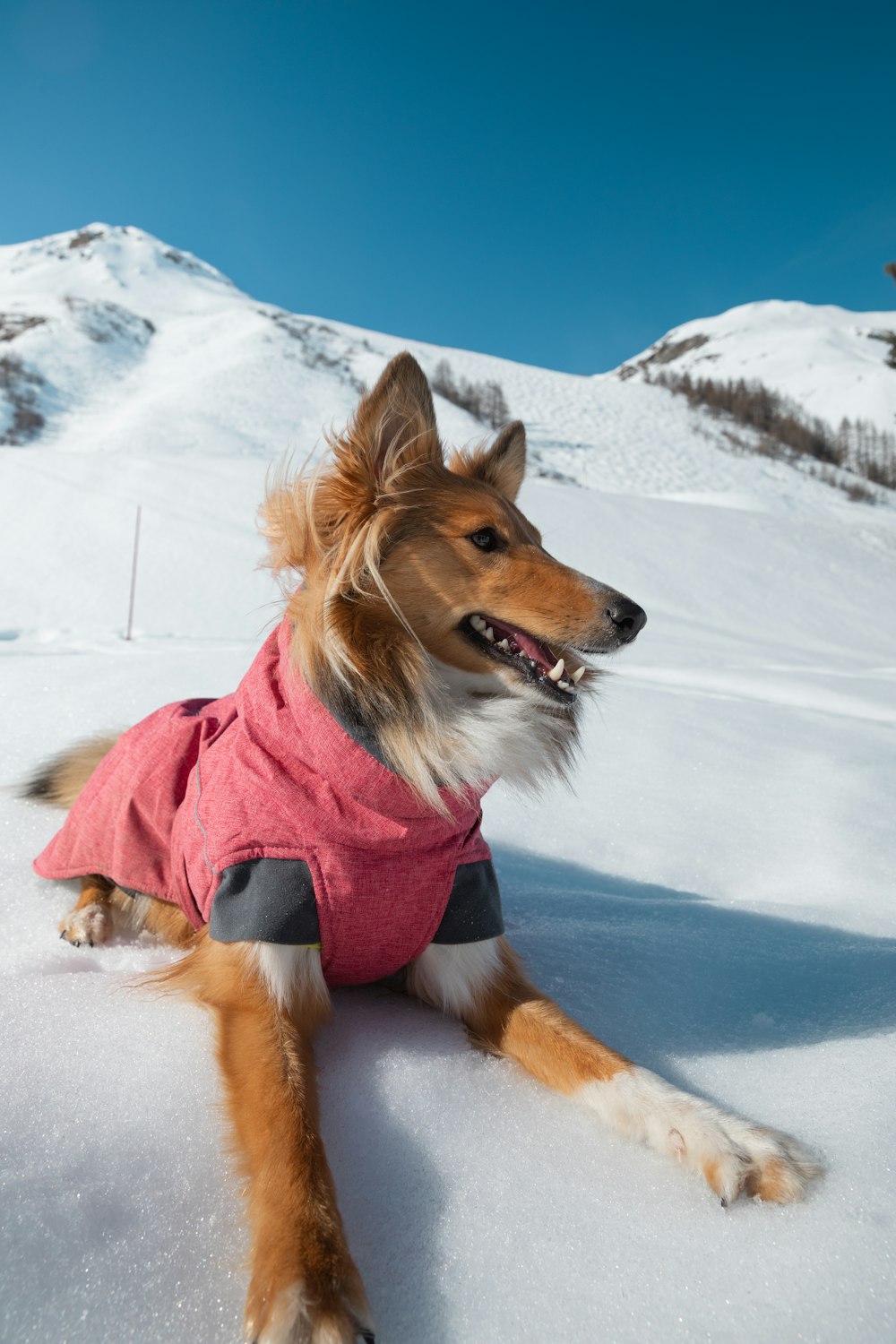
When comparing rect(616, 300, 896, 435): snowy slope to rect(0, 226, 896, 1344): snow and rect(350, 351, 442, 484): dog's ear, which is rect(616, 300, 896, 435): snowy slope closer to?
rect(0, 226, 896, 1344): snow

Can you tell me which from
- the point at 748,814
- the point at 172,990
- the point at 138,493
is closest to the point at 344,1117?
the point at 172,990

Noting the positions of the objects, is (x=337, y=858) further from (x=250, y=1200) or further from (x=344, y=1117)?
(x=250, y=1200)

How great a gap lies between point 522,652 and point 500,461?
2.84 feet

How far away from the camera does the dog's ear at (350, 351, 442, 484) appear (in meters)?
2.11

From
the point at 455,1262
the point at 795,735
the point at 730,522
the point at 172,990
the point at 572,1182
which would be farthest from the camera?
the point at 730,522

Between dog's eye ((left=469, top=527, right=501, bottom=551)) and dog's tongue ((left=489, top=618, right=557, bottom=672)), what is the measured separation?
0.20m

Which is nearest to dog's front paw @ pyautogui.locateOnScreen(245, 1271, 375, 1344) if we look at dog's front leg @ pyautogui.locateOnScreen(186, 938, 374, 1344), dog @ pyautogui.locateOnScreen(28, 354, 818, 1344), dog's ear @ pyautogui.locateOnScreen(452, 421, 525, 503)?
dog's front leg @ pyautogui.locateOnScreen(186, 938, 374, 1344)

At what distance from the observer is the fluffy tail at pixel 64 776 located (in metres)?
3.16

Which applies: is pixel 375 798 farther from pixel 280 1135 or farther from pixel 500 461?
pixel 500 461

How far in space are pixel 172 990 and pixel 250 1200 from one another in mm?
690

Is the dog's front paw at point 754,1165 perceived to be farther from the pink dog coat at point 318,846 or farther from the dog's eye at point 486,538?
the dog's eye at point 486,538

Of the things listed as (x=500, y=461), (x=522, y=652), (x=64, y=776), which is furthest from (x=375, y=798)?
(x=64, y=776)

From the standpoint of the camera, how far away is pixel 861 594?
1250 centimetres

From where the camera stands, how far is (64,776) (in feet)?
10.4
